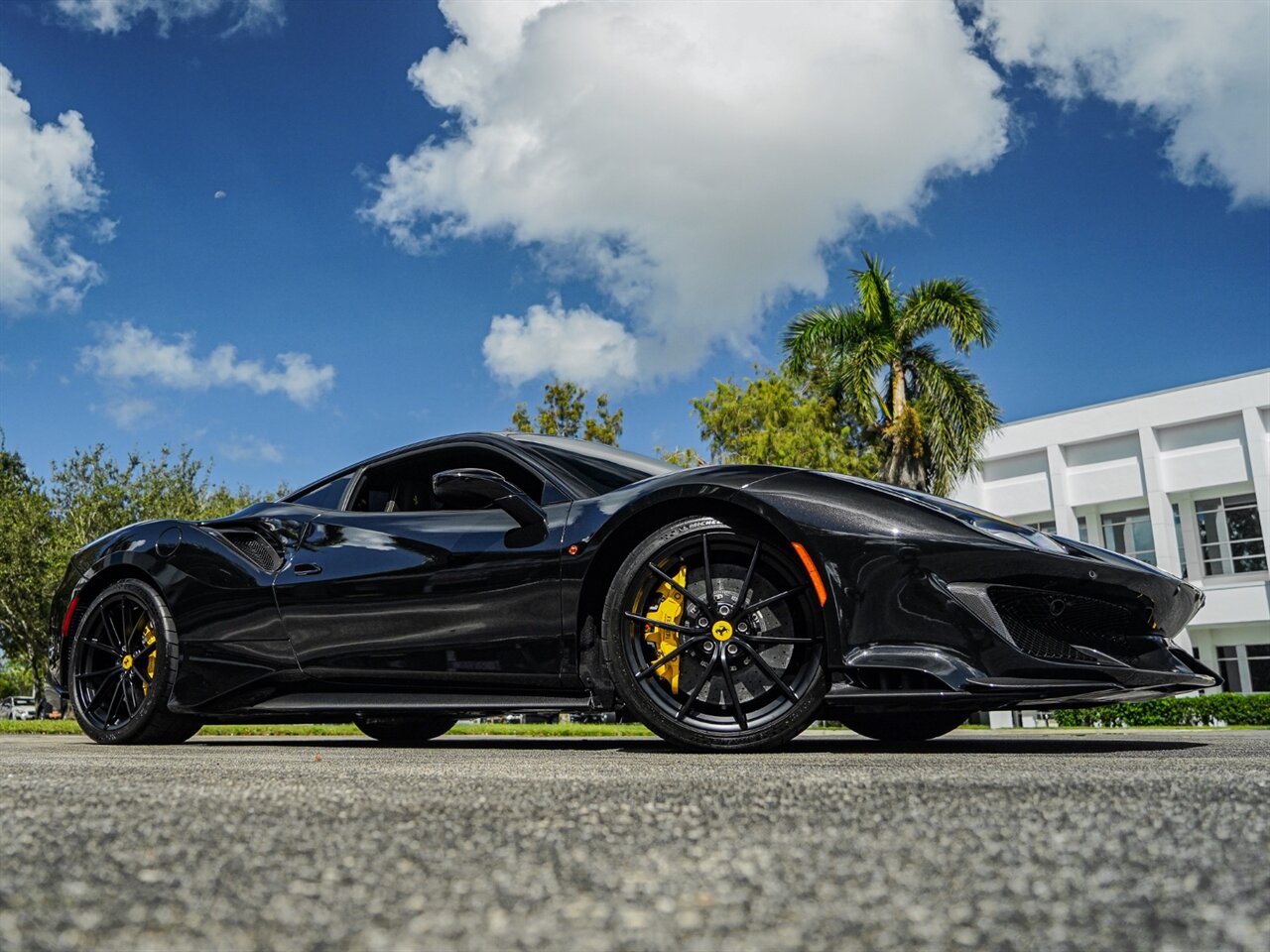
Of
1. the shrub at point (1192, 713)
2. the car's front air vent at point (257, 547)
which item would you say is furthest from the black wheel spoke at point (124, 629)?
the shrub at point (1192, 713)

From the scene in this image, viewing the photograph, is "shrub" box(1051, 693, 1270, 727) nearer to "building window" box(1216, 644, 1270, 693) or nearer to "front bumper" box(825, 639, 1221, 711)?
Result: "building window" box(1216, 644, 1270, 693)

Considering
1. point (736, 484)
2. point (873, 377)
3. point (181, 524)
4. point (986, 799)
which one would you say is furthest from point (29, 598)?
point (986, 799)

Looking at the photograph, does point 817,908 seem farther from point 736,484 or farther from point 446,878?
point 736,484

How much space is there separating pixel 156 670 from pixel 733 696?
9.39ft

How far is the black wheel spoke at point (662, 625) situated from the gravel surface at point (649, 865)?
56.6 inches

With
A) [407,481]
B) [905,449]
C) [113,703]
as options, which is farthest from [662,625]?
[905,449]

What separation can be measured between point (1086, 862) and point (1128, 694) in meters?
2.39

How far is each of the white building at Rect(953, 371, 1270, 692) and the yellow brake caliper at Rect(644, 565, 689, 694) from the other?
1145 inches

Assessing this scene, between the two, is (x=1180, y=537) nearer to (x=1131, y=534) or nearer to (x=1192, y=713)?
(x=1131, y=534)

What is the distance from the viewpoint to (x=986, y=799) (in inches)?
71.6

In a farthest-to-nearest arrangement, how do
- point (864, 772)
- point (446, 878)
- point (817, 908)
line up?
point (864, 772) → point (446, 878) → point (817, 908)

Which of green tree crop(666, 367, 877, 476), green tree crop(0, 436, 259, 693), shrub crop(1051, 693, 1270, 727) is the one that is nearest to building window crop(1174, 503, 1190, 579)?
shrub crop(1051, 693, 1270, 727)

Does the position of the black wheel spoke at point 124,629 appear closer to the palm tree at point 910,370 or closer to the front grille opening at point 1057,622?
the front grille opening at point 1057,622

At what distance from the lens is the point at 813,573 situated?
3535 mm
